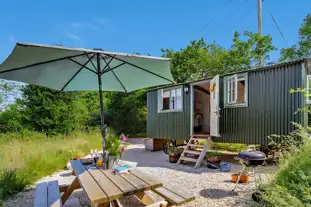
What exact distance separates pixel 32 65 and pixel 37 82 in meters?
0.51

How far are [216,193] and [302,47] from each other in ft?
41.8

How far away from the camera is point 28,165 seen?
174 inches

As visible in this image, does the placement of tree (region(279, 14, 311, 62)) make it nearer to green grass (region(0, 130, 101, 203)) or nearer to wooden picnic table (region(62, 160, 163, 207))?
green grass (region(0, 130, 101, 203))

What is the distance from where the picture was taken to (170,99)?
799cm

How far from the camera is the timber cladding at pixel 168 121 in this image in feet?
23.5

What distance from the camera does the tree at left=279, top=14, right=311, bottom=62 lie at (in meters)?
12.0

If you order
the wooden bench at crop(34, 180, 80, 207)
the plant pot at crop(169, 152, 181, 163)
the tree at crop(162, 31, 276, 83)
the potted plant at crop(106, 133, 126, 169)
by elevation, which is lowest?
the plant pot at crop(169, 152, 181, 163)

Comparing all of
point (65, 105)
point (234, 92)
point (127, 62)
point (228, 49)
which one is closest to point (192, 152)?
point (234, 92)

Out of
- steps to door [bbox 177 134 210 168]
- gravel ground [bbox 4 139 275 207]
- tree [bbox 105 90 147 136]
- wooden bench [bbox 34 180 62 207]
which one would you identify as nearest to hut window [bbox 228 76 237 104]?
steps to door [bbox 177 134 210 168]

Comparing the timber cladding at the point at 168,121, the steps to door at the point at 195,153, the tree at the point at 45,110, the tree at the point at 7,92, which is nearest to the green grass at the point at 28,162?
the tree at the point at 45,110

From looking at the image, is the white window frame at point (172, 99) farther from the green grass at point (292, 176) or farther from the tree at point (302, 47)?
the tree at point (302, 47)

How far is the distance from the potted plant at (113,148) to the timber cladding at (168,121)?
4.88 meters

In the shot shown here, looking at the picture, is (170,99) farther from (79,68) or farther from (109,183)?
(109,183)

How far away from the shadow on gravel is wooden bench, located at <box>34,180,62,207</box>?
2.19 metres
